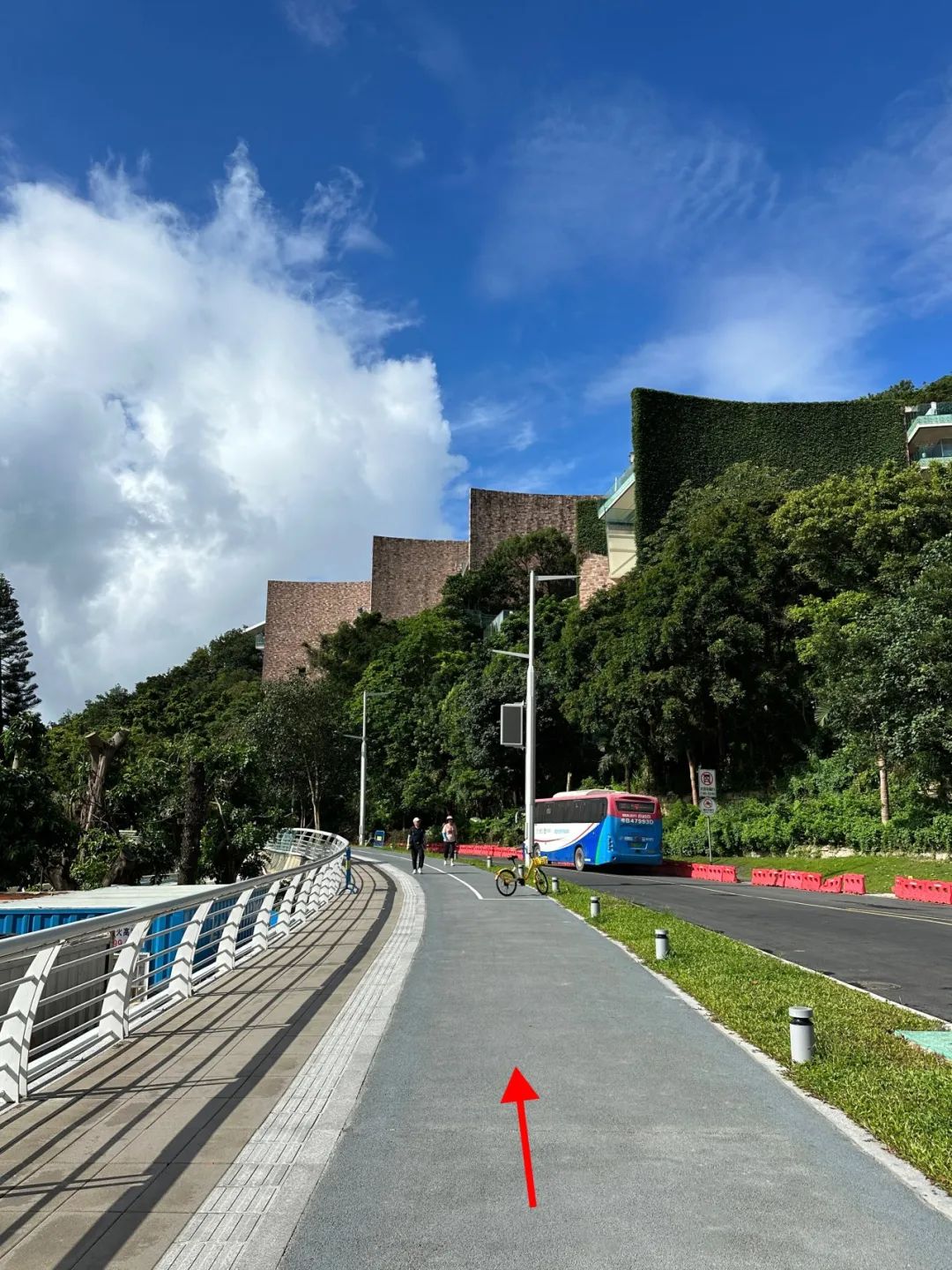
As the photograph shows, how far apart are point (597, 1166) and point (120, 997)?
445 cm

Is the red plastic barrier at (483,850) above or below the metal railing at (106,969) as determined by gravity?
below

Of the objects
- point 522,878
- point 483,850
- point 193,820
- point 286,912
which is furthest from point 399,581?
point 286,912

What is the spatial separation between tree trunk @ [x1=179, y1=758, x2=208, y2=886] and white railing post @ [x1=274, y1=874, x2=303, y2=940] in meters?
12.4

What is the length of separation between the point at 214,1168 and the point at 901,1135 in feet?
11.8

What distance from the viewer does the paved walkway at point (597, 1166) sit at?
13.0 ft

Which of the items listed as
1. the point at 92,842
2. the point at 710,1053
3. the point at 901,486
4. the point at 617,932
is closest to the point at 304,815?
the point at 92,842

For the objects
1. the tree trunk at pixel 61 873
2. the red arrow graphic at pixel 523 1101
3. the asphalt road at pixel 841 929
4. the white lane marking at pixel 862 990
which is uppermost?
the red arrow graphic at pixel 523 1101

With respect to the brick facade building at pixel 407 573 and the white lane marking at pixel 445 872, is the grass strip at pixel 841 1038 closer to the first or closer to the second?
the white lane marking at pixel 445 872

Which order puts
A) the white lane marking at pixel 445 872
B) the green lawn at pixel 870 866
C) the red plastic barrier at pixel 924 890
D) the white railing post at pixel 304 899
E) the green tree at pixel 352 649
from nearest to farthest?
the white railing post at pixel 304 899
the red plastic barrier at pixel 924 890
the white lane marking at pixel 445 872
the green lawn at pixel 870 866
the green tree at pixel 352 649

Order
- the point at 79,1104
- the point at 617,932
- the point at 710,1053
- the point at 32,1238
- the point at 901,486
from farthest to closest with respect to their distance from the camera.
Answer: the point at 901,486
the point at 617,932
the point at 710,1053
the point at 79,1104
the point at 32,1238

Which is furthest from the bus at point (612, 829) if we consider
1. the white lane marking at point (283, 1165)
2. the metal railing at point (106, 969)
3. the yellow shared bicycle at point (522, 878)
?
the white lane marking at point (283, 1165)

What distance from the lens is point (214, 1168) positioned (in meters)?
4.86

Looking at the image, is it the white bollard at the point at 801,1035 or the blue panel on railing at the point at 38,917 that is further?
the blue panel on railing at the point at 38,917

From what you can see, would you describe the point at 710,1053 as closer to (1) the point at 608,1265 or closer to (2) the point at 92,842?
(1) the point at 608,1265
